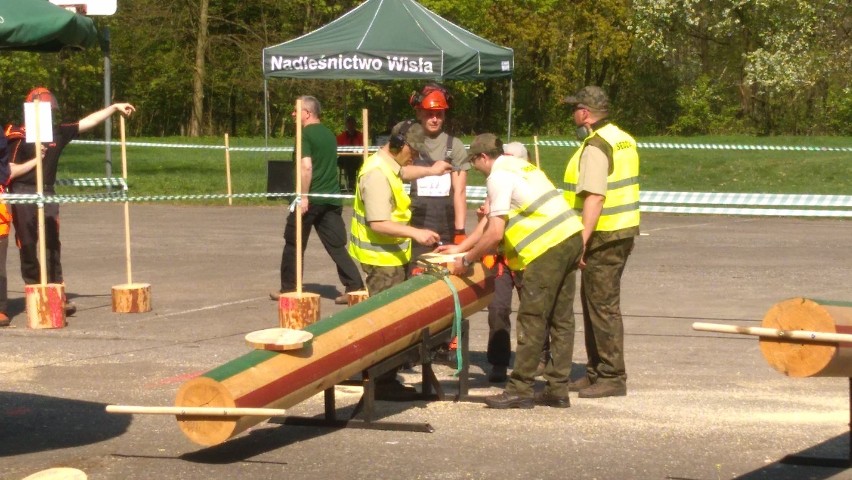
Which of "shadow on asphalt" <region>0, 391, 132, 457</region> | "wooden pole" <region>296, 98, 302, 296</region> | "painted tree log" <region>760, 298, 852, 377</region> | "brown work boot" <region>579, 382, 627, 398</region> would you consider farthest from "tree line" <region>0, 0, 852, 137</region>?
"painted tree log" <region>760, 298, 852, 377</region>

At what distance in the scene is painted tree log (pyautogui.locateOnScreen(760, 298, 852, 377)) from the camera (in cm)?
570

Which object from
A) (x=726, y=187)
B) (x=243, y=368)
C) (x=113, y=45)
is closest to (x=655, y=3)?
(x=726, y=187)

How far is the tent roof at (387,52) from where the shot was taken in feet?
60.5

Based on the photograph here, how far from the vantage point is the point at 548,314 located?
821 cm

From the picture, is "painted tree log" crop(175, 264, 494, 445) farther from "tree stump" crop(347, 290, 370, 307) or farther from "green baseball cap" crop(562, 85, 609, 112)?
"tree stump" crop(347, 290, 370, 307)

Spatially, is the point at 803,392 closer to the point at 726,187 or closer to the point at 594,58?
the point at 726,187

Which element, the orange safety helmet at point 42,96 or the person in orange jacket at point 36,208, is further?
the person in orange jacket at point 36,208

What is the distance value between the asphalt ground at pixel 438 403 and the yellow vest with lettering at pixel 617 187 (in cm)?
111

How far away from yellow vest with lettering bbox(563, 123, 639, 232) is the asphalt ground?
3.66 feet

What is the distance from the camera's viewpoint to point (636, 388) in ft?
28.9

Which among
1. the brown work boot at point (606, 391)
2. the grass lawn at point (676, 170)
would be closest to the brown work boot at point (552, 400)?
the brown work boot at point (606, 391)

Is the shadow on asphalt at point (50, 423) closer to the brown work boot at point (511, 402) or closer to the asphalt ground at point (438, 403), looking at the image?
the asphalt ground at point (438, 403)

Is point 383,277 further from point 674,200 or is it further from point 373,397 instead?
point 674,200

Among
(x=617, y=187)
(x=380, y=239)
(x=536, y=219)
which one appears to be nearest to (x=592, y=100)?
(x=617, y=187)
